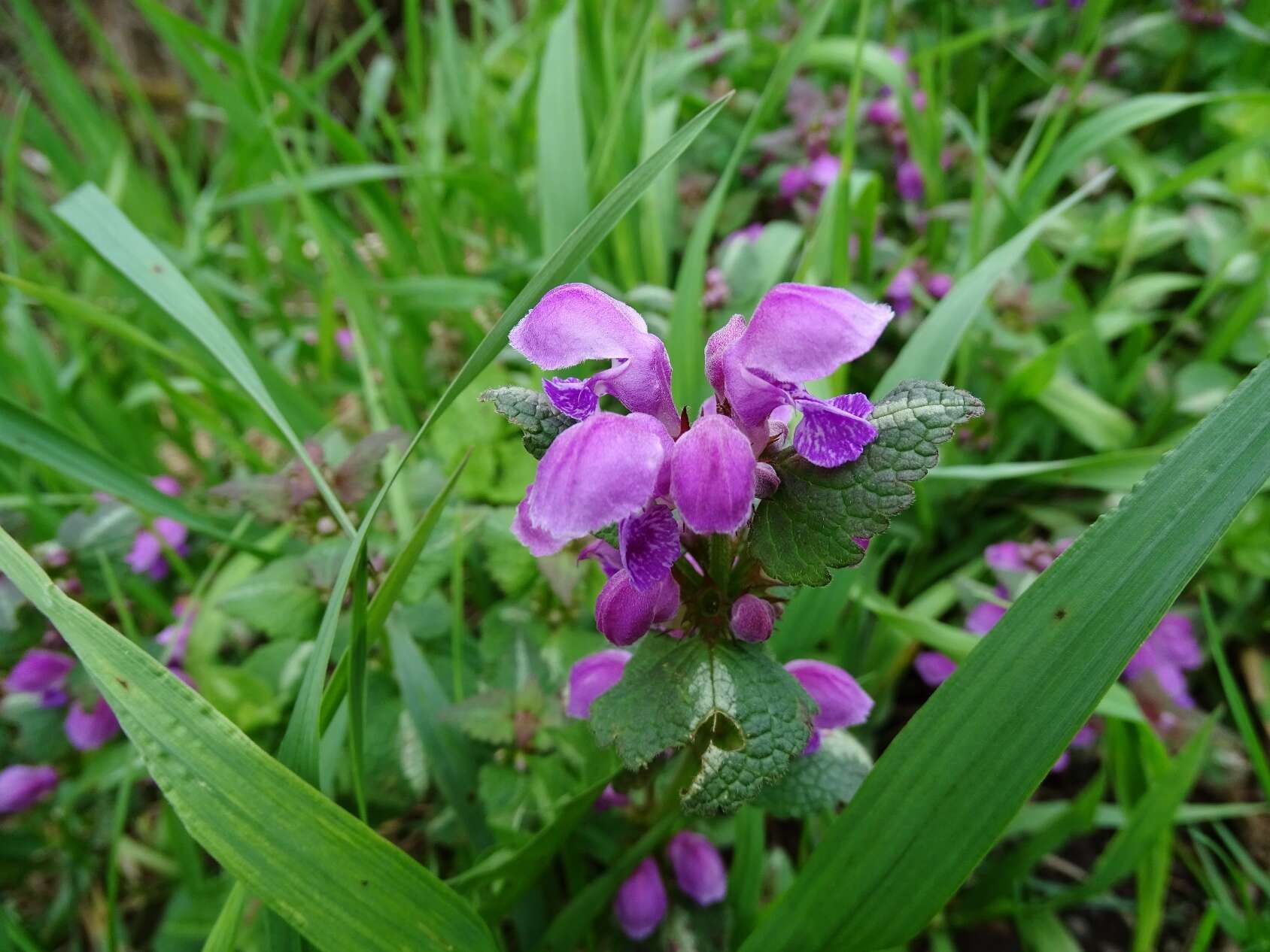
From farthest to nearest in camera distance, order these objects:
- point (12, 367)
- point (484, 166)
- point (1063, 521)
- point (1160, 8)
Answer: point (1160, 8) < point (484, 166) < point (12, 367) < point (1063, 521)

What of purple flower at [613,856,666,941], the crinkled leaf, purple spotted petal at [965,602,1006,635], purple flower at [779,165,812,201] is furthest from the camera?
purple flower at [779,165,812,201]

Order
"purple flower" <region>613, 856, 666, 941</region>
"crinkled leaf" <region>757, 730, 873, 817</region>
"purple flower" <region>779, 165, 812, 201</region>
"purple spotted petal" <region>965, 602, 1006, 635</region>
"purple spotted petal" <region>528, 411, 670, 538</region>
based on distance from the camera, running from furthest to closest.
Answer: "purple flower" <region>779, 165, 812, 201</region> → "purple spotted petal" <region>965, 602, 1006, 635</region> → "purple flower" <region>613, 856, 666, 941</region> → "crinkled leaf" <region>757, 730, 873, 817</region> → "purple spotted petal" <region>528, 411, 670, 538</region>

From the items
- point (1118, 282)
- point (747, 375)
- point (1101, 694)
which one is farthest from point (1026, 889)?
point (1118, 282)

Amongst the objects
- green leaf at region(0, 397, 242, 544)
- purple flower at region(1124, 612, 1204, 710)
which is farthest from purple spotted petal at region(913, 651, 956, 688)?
green leaf at region(0, 397, 242, 544)

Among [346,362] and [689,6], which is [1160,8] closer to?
[689,6]

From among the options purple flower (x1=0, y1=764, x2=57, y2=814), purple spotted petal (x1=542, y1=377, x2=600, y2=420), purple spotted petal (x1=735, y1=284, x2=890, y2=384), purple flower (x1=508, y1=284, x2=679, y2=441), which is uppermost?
purple spotted petal (x1=735, y1=284, x2=890, y2=384)

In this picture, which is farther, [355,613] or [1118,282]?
[1118,282]

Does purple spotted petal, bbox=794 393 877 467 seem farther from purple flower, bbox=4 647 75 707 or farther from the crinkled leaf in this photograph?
purple flower, bbox=4 647 75 707
